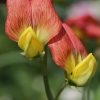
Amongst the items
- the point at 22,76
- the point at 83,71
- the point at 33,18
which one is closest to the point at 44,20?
the point at 33,18

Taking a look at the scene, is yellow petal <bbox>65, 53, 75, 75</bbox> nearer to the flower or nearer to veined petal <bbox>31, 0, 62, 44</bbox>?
veined petal <bbox>31, 0, 62, 44</bbox>

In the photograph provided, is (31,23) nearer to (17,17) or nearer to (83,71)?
(17,17)

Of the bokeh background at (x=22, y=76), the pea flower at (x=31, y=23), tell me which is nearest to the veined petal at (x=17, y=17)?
the pea flower at (x=31, y=23)

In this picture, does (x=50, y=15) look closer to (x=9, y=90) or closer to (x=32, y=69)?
(x=9, y=90)

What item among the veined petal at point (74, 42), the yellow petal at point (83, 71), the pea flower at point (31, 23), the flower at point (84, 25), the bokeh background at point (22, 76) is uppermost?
the pea flower at point (31, 23)

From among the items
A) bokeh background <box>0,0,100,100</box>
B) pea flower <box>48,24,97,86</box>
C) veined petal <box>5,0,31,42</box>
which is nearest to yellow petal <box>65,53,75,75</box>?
pea flower <box>48,24,97,86</box>

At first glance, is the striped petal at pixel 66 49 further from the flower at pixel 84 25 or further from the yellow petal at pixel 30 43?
the flower at pixel 84 25

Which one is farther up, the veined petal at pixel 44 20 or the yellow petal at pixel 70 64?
the veined petal at pixel 44 20

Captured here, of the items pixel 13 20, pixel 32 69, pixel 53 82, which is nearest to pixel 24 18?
pixel 13 20
